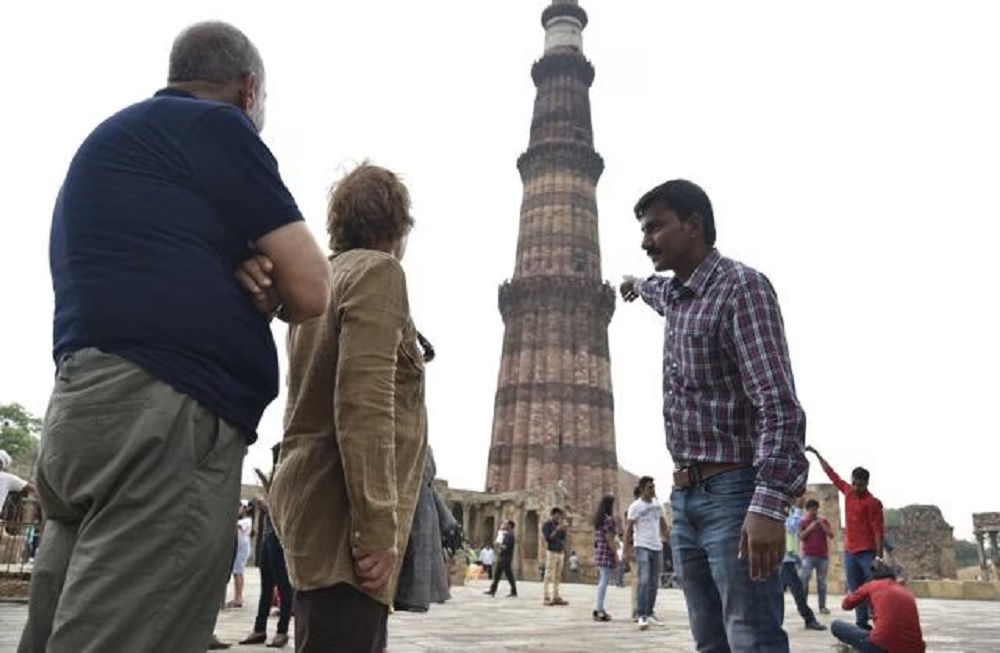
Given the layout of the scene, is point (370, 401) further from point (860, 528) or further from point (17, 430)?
point (17, 430)

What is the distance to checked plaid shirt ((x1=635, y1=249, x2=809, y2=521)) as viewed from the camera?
204 cm

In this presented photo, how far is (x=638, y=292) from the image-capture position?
2.97 metres

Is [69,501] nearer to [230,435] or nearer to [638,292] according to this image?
[230,435]

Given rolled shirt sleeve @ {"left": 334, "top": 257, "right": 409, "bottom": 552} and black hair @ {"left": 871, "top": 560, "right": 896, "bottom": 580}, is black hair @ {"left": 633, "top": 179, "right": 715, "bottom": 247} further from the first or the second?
black hair @ {"left": 871, "top": 560, "right": 896, "bottom": 580}

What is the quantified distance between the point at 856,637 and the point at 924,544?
25288mm

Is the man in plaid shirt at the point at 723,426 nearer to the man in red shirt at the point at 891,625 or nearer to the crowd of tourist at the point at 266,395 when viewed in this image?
the crowd of tourist at the point at 266,395

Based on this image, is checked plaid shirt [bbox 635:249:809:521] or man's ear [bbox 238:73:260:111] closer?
man's ear [bbox 238:73:260:111]

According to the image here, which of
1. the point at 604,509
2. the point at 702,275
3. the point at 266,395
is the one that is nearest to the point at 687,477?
the point at 702,275

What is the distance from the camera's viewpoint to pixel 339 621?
1.73m

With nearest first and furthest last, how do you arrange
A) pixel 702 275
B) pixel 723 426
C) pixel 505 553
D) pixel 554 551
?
pixel 723 426 < pixel 702 275 < pixel 554 551 < pixel 505 553

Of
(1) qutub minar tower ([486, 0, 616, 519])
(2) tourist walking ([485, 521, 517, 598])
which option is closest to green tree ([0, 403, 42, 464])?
(1) qutub minar tower ([486, 0, 616, 519])

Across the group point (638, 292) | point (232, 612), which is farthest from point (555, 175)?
point (638, 292)

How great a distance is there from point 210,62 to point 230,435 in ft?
2.65

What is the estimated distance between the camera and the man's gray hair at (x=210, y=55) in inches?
62.7
